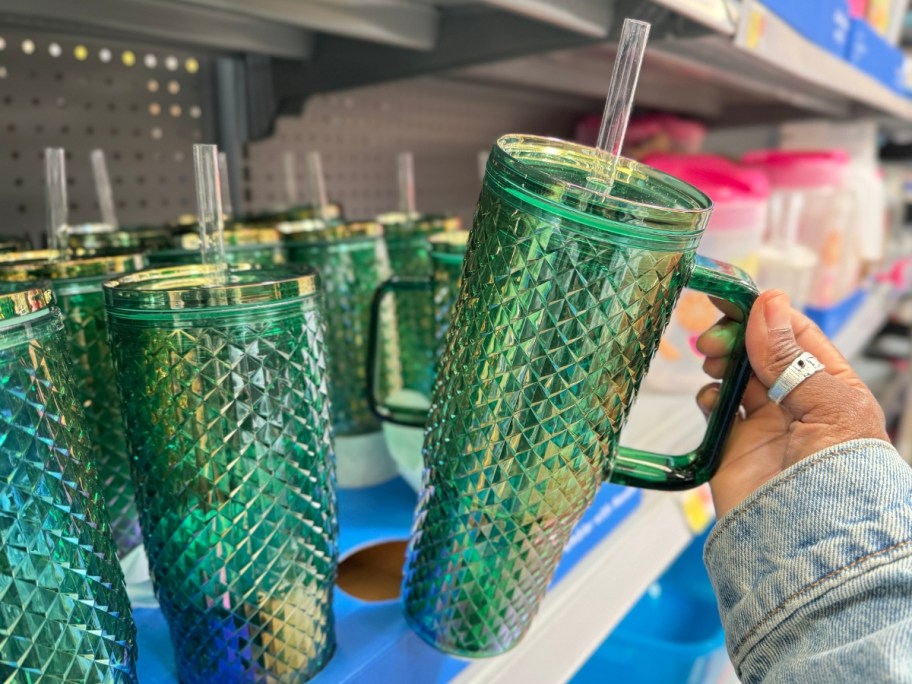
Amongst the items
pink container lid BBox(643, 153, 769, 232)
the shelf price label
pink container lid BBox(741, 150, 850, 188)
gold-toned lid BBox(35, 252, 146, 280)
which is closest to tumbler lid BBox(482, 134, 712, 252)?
gold-toned lid BBox(35, 252, 146, 280)

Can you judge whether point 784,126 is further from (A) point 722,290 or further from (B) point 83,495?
(B) point 83,495

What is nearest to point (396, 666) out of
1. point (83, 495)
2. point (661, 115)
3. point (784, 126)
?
→ point (83, 495)

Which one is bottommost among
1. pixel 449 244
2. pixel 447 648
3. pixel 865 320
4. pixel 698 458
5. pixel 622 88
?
pixel 865 320

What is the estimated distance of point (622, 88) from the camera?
338 mm

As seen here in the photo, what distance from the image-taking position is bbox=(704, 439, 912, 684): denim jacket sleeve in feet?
1.07

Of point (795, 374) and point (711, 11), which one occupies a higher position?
point (711, 11)

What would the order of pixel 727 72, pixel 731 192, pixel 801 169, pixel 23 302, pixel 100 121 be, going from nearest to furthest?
pixel 23 302
pixel 100 121
pixel 731 192
pixel 727 72
pixel 801 169

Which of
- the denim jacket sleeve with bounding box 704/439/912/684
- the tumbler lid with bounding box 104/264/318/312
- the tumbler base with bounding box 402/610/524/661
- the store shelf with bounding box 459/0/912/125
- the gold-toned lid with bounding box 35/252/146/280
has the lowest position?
the tumbler base with bounding box 402/610/524/661

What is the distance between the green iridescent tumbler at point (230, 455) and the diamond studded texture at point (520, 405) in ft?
0.23

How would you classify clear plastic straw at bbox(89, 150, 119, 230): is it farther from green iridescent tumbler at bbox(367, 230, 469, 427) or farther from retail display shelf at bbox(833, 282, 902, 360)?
retail display shelf at bbox(833, 282, 902, 360)

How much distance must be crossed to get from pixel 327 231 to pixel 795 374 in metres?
0.35

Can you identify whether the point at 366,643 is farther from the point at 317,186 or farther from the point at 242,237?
the point at 317,186

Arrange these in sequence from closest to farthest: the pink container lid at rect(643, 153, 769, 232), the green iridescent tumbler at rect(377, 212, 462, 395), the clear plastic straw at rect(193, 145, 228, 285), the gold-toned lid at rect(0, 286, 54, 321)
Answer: the gold-toned lid at rect(0, 286, 54, 321) < the clear plastic straw at rect(193, 145, 228, 285) < the green iridescent tumbler at rect(377, 212, 462, 395) < the pink container lid at rect(643, 153, 769, 232)

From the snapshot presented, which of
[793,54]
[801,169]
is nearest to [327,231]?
[793,54]
